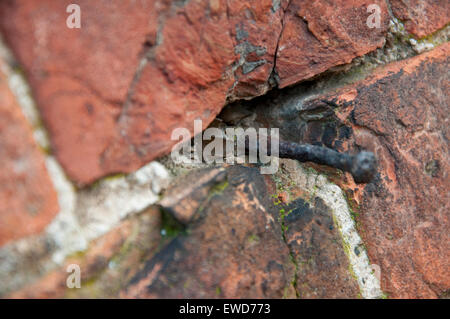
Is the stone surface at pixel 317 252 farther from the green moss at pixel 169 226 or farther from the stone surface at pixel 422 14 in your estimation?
the stone surface at pixel 422 14

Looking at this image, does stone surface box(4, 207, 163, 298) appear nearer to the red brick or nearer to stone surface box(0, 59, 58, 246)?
stone surface box(0, 59, 58, 246)

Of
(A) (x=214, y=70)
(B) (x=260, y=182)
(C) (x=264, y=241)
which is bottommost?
(C) (x=264, y=241)

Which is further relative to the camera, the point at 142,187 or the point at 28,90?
the point at 142,187

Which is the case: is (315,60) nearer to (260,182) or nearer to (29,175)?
(260,182)

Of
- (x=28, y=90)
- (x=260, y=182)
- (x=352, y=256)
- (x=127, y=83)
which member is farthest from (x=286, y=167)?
(x=28, y=90)

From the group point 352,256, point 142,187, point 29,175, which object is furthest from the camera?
point 352,256

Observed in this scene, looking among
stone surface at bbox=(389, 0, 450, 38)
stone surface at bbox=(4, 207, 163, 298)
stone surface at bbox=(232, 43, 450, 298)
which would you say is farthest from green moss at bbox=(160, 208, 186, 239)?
stone surface at bbox=(389, 0, 450, 38)
